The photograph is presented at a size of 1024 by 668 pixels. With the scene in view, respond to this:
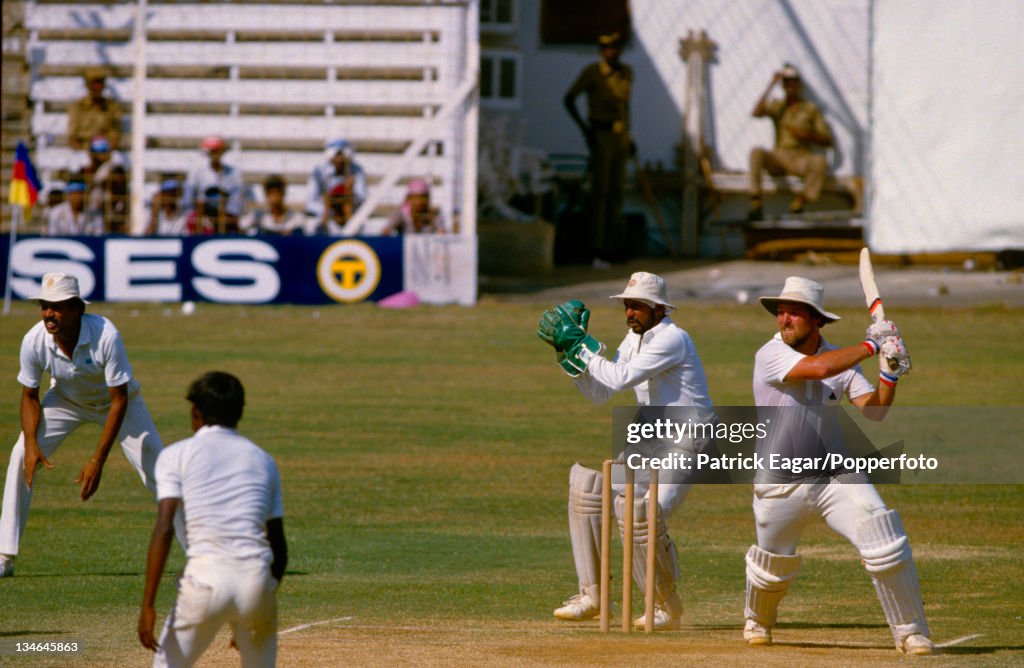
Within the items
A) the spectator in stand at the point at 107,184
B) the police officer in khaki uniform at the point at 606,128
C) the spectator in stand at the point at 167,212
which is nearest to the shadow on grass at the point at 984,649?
the spectator in stand at the point at 167,212

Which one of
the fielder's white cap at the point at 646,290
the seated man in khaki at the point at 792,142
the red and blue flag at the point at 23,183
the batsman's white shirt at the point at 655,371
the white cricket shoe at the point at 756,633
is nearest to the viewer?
the white cricket shoe at the point at 756,633

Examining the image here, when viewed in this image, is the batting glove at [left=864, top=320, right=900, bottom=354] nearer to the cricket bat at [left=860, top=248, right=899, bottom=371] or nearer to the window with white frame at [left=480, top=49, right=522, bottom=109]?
the cricket bat at [left=860, top=248, right=899, bottom=371]

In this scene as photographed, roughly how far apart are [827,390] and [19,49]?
864 inches

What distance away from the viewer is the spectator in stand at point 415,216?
22688mm

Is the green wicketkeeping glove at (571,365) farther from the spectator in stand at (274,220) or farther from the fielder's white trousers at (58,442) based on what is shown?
the spectator in stand at (274,220)

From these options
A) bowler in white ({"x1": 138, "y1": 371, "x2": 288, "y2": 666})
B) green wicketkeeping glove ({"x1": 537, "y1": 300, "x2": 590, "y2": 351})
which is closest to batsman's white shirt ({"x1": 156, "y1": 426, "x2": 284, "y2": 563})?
bowler in white ({"x1": 138, "y1": 371, "x2": 288, "y2": 666})

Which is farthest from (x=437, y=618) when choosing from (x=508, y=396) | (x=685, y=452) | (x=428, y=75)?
(x=428, y=75)

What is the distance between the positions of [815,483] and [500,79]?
2139 cm

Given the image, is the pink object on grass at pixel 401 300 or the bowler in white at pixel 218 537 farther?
the pink object on grass at pixel 401 300

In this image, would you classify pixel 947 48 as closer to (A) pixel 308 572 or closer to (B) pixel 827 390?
(B) pixel 827 390

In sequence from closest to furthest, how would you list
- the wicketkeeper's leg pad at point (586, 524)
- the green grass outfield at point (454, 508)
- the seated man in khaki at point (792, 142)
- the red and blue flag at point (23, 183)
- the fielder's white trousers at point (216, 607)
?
the fielder's white trousers at point (216, 607) < the green grass outfield at point (454, 508) < the wicketkeeper's leg pad at point (586, 524) < the red and blue flag at point (23, 183) < the seated man in khaki at point (792, 142)

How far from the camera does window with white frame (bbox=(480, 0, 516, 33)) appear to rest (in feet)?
93.9

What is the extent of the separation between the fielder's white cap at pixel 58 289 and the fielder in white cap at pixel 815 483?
3.74 m

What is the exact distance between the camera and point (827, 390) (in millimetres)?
7793
